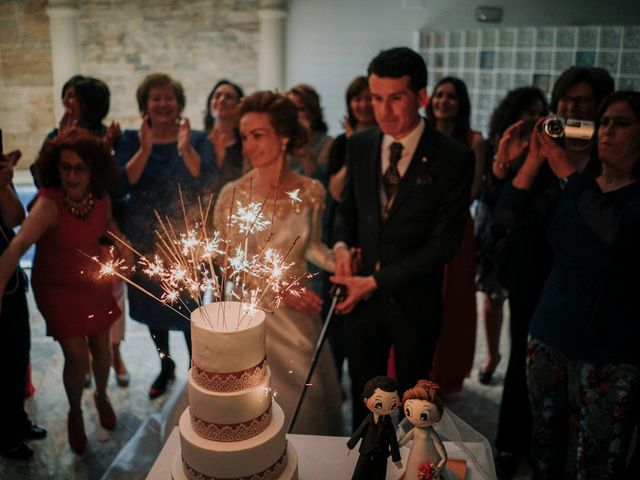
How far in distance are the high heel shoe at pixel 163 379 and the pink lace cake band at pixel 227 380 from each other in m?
1.90

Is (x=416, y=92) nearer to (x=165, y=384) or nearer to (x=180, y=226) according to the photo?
(x=180, y=226)

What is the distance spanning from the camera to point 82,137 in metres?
2.50

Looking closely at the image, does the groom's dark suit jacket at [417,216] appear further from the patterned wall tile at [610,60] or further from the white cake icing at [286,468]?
the patterned wall tile at [610,60]

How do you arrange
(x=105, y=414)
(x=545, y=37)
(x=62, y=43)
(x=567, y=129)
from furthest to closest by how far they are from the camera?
(x=545, y=37) < (x=62, y=43) < (x=105, y=414) < (x=567, y=129)

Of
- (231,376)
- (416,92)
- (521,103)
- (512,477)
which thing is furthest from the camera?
(521,103)

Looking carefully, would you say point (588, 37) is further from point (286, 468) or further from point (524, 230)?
point (286, 468)

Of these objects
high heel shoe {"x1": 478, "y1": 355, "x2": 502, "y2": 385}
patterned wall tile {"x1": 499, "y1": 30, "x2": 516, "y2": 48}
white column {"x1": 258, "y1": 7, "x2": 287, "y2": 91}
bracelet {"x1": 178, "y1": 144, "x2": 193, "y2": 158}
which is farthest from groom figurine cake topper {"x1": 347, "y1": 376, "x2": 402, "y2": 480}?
patterned wall tile {"x1": 499, "y1": 30, "x2": 516, "y2": 48}

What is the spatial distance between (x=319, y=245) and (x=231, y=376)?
4.30 ft

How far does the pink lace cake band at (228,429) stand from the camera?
1.35 m

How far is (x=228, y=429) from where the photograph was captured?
1353 millimetres

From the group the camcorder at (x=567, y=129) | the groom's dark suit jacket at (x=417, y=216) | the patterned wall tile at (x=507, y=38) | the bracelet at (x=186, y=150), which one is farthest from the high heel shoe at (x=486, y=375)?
the patterned wall tile at (x=507, y=38)

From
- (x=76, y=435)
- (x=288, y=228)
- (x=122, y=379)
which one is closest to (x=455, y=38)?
(x=288, y=228)

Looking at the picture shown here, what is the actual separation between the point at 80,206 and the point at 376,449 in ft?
5.25

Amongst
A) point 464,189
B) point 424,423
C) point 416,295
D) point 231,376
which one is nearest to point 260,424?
point 231,376
